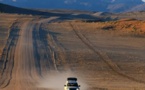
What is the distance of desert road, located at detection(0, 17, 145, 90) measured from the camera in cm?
3675

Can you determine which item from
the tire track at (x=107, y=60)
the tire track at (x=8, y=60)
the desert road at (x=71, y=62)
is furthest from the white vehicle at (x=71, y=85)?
the tire track at (x=107, y=60)

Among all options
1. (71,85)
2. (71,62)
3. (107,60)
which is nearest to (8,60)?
(71,62)

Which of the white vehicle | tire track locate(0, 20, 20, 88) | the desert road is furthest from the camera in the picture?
tire track locate(0, 20, 20, 88)

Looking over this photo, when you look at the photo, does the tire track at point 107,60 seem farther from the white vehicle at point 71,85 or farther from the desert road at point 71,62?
the white vehicle at point 71,85

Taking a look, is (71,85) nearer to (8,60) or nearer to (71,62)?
(8,60)

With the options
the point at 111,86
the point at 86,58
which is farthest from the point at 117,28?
the point at 111,86

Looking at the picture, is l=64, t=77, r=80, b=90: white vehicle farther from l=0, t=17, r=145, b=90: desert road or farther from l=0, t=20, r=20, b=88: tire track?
l=0, t=20, r=20, b=88: tire track

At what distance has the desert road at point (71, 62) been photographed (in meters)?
36.8

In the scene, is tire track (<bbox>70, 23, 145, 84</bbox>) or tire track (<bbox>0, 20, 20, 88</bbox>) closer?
tire track (<bbox>0, 20, 20, 88</bbox>)

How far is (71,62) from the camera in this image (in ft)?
155

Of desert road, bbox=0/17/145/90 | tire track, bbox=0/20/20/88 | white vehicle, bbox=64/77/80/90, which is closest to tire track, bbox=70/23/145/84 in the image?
desert road, bbox=0/17/145/90

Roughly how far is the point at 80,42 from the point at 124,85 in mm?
27277

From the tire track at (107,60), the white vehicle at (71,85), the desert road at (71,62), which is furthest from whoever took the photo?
the tire track at (107,60)

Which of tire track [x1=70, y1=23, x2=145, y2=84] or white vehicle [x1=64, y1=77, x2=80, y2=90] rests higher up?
tire track [x1=70, y1=23, x2=145, y2=84]
